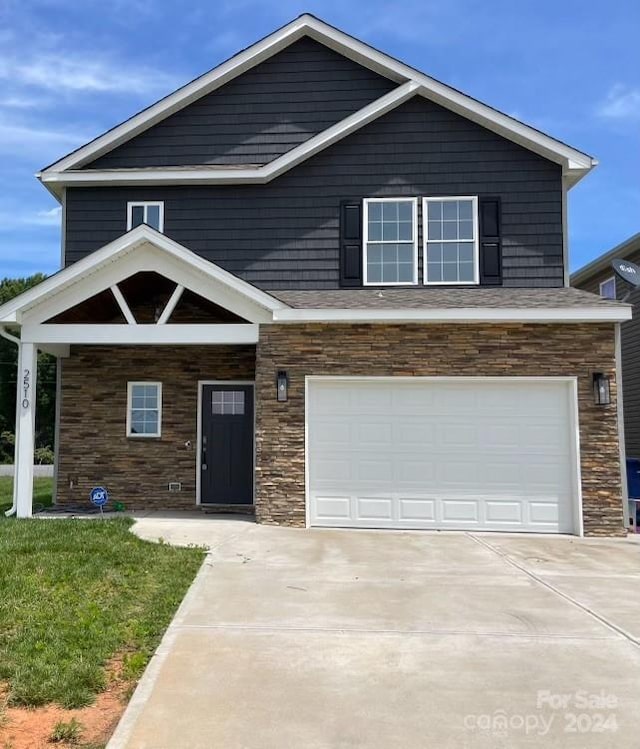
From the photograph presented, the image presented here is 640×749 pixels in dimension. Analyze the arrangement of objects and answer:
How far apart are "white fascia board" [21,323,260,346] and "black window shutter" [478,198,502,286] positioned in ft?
13.6

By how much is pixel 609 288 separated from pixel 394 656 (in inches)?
600

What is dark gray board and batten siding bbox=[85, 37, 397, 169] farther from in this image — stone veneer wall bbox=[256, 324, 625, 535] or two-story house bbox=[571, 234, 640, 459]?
two-story house bbox=[571, 234, 640, 459]

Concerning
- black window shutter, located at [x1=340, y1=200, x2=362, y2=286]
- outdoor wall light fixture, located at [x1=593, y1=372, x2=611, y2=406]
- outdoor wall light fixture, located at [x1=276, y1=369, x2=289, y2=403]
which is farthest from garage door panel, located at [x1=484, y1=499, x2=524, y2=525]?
black window shutter, located at [x1=340, y1=200, x2=362, y2=286]

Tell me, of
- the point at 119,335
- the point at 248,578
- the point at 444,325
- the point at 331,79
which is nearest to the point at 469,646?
the point at 248,578

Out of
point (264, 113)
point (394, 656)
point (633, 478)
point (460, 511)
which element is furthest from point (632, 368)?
point (394, 656)

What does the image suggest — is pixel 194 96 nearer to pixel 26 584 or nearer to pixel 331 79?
pixel 331 79

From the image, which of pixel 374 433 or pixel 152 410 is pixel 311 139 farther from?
pixel 152 410

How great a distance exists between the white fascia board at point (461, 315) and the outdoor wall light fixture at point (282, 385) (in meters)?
0.82

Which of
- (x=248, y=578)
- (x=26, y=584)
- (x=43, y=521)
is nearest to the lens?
(x=26, y=584)

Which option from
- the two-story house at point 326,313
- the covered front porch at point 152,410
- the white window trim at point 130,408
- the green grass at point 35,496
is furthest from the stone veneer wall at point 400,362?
the green grass at point 35,496

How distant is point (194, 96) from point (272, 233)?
10.2ft

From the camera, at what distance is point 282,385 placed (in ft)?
33.7

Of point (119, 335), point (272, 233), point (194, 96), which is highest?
point (194, 96)

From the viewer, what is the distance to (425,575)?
23.8 ft
